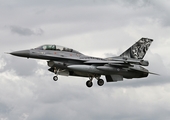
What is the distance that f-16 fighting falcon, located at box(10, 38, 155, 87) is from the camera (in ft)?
173

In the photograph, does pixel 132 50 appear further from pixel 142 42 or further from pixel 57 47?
pixel 57 47

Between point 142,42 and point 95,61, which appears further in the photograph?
point 142,42

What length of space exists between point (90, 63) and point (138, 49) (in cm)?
710

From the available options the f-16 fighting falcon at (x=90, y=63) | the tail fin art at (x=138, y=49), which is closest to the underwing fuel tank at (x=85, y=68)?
the f-16 fighting falcon at (x=90, y=63)

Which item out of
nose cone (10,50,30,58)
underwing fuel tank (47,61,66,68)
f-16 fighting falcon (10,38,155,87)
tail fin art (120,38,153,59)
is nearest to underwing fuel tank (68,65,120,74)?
f-16 fighting falcon (10,38,155,87)

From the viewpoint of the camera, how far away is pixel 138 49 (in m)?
58.3

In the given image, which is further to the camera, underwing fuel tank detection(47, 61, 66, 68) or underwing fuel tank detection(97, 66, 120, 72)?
underwing fuel tank detection(97, 66, 120, 72)

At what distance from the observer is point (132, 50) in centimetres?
5806

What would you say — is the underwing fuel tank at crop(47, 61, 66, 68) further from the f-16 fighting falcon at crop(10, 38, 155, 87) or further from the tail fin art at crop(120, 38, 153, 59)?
the tail fin art at crop(120, 38, 153, 59)

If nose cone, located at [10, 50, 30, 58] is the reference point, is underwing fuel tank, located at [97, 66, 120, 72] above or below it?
below

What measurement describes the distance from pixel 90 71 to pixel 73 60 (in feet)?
7.49

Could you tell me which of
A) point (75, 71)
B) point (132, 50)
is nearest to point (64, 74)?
point (75, 71)

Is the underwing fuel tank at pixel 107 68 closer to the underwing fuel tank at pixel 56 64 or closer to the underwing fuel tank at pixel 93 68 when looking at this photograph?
the underwing fuel tank at pixel 93 68

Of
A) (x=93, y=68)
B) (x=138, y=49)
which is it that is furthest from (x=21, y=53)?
(x=138, y=49)
